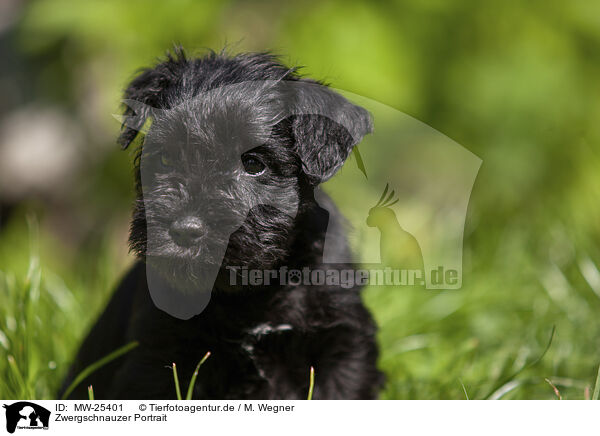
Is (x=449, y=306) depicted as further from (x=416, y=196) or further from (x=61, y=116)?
(x=61, y=116)

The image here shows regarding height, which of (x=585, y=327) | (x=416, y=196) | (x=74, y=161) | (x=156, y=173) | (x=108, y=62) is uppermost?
(x=108, y=62)

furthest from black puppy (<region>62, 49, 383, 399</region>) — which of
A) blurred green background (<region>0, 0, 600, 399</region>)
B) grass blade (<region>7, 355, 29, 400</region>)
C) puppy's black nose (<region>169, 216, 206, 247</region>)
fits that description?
blurred green background (<region>0, 0, 600, 399</region>)

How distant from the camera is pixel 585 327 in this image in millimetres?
3021

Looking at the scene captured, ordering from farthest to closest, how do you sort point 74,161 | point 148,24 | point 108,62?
point 74,161 < point 108,62 < point 148,24

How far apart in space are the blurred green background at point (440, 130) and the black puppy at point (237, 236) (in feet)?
1.82

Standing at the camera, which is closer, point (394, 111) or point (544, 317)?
point (394, 111)

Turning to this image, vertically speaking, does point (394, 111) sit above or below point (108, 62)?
below

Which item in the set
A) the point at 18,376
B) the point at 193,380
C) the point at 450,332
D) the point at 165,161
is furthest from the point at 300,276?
the point at 450,332

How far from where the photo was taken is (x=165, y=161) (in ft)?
6.18

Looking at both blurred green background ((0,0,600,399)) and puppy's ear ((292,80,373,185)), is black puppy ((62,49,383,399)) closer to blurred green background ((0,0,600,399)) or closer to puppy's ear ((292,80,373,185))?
puppy's ear ((292,80,373,185))

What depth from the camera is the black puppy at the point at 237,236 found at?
5.92ft

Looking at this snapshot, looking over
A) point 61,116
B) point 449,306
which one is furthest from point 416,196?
point 61,116

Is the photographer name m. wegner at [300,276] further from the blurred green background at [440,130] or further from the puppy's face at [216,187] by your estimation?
the blurred green background at [440,130]

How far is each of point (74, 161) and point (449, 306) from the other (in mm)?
3169
